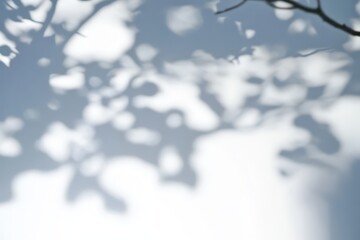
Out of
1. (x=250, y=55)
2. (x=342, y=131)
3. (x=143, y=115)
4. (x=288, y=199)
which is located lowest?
(x=288, y=199)

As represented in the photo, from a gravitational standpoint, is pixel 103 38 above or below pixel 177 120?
above

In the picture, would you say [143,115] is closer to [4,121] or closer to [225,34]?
[225,34]

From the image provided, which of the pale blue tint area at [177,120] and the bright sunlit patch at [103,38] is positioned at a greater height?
the bright sunlit patch at [103,38]

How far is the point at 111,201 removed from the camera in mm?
2744

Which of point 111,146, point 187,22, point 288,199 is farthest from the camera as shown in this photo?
point 187,22

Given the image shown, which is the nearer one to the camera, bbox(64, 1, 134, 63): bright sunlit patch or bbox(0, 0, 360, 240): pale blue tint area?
bbox(0, 0, 360, 240): pale blue tint area

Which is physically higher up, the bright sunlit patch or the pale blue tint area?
the bright sunlit patch

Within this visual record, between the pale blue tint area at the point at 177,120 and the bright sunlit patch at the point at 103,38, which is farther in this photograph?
the bright sunlit patch at the point at 103,38

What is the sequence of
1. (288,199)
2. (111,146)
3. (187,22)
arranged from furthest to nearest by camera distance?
(187,22) < (111,146) < (288,199)

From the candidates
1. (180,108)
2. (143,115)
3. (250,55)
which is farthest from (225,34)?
(143,115)

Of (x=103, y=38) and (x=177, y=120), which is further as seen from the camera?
(x=103, y=38)

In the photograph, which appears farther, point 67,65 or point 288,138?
point 67,65

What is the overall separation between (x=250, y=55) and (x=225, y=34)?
33cm

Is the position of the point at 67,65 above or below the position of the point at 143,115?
above
